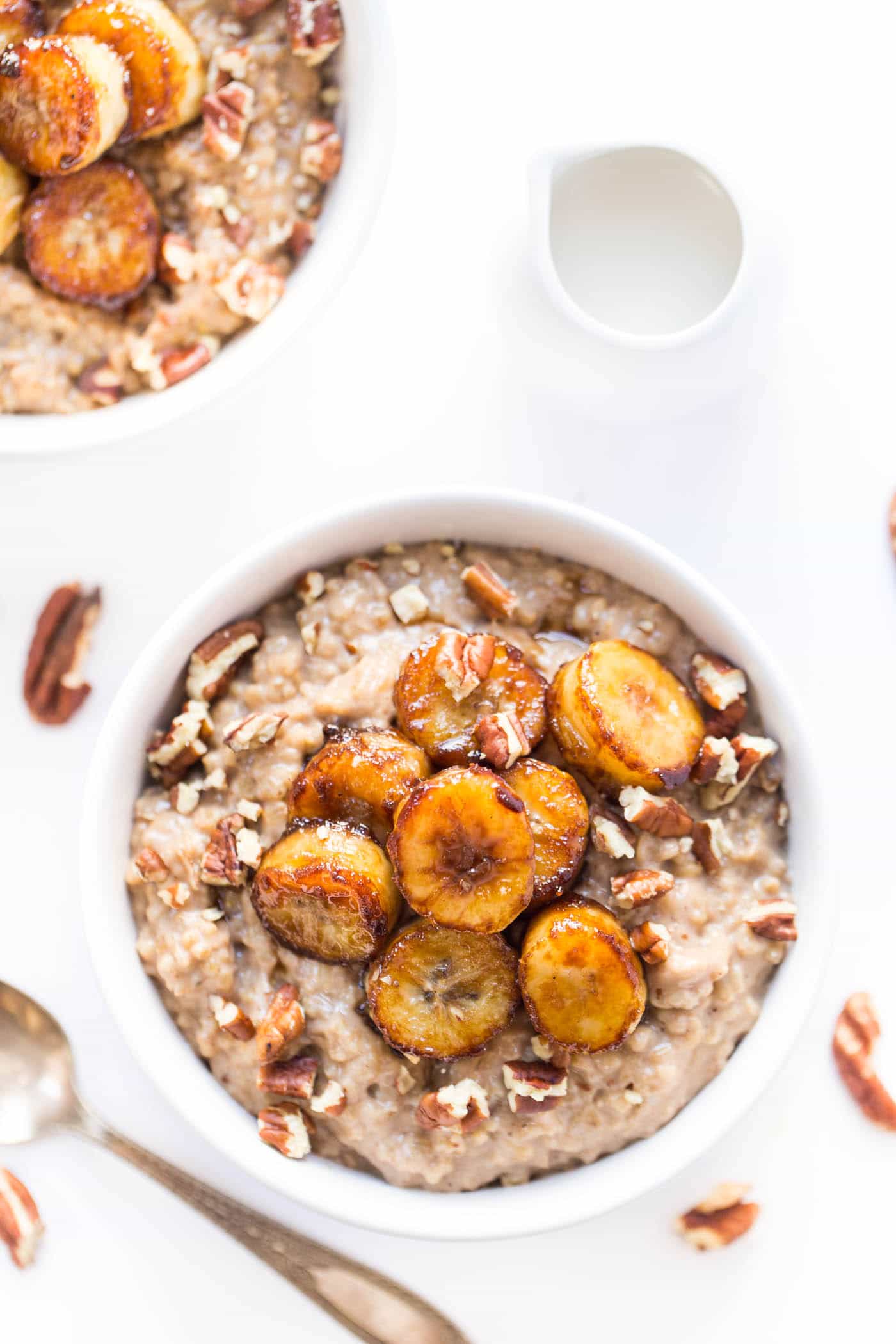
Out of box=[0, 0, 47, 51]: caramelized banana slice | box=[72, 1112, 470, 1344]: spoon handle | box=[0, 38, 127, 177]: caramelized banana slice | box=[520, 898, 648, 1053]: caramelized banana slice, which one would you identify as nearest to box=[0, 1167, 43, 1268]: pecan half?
box=[72, 1112, 470, 1344]: spoon handle

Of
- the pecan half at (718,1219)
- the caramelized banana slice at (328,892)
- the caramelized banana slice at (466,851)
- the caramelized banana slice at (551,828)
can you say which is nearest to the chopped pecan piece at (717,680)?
the caramelized banana slice at (551,828)

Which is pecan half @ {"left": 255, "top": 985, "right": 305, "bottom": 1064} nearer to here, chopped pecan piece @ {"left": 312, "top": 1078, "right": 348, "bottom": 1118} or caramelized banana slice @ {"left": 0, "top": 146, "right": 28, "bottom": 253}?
chopped pecan piece @ {"left": 312, "top": 1078, "right": 348, "bottom": 1118}

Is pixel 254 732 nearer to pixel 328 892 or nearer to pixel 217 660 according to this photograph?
pixel 217 660

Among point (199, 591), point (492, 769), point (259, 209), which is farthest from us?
point (259, 209)

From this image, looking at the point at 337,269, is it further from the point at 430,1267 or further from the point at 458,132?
the point at 430,1267

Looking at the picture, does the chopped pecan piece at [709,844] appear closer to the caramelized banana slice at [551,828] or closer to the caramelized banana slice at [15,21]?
the caramelized banana slice at [551,828]

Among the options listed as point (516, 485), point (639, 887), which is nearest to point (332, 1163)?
point (639, 887)

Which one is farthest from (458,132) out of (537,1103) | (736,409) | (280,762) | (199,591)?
(537,1103)
